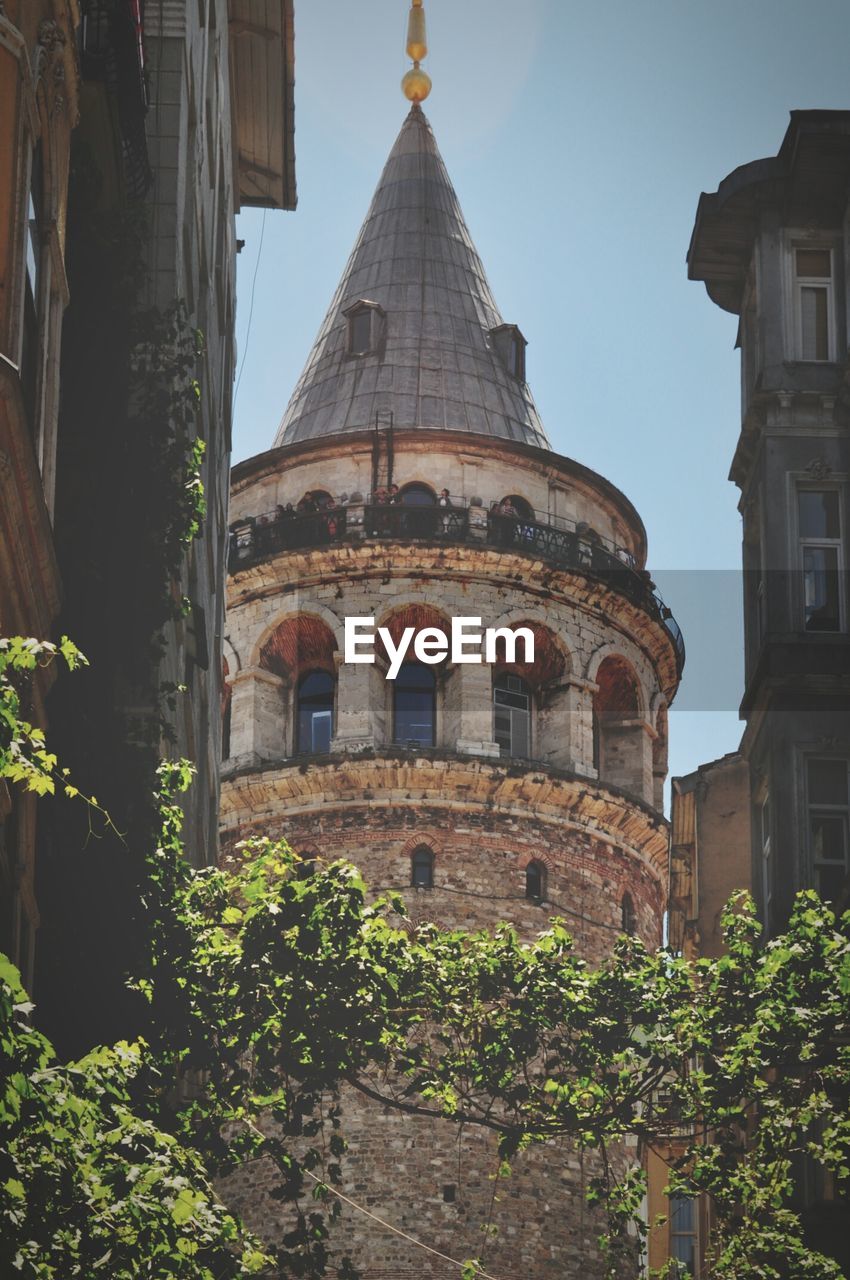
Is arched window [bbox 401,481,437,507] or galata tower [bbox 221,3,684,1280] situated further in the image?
Answer: arched window [bbox 401,481,437,507]

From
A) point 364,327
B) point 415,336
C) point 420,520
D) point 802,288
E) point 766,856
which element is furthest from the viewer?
point 364,327

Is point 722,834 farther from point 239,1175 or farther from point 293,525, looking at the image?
point 293,525

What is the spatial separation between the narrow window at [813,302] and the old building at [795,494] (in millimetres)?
16

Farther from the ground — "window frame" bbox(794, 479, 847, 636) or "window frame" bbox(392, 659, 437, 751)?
"window frame" bbox(392, 659, 437, 751)

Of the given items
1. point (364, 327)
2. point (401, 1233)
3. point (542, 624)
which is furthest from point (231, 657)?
point (401, 1233)

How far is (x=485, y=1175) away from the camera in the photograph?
148ft

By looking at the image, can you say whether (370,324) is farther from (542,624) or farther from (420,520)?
(542,624)

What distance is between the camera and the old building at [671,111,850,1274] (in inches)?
1139

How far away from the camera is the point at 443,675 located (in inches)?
2061

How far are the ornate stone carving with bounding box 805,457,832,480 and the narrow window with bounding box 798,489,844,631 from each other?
0.16m

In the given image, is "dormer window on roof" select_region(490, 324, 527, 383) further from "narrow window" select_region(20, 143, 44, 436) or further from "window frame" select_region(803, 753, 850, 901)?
"narrow window" select_region(20, 143, 44, 436)

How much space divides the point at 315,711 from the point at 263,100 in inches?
606

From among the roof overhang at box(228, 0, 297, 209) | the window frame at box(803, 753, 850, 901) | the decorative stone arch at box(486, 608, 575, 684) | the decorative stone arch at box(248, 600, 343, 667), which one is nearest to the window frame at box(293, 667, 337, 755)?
the decorative stone arch at box(248, 600, 343, 667)

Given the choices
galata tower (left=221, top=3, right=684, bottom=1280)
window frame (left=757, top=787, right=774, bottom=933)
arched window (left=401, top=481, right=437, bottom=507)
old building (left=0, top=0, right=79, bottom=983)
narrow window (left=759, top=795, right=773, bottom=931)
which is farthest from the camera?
arched window (left=401, top=481, right=437, bottom=507)
